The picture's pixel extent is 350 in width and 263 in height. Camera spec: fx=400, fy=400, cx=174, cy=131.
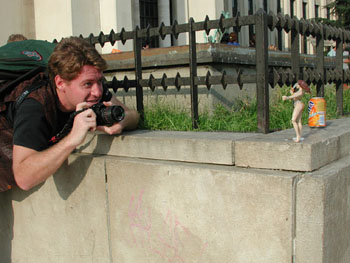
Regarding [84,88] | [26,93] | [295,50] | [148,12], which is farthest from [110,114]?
[148,12]

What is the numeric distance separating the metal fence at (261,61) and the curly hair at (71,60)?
0.55 m

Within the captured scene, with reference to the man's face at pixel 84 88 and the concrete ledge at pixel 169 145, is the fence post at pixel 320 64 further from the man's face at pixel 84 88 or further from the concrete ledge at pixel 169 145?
the man's face at pixel 84 88

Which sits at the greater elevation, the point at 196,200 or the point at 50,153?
the point at 50,153

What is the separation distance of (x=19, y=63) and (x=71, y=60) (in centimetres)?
55

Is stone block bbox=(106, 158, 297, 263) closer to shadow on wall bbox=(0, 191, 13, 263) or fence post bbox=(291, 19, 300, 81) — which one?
fence post bbox=(291, 19, 300, 81)

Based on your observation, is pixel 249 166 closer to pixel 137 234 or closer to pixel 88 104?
pixel 137 234

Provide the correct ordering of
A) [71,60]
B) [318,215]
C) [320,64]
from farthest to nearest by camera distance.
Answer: [320,64] → [71,60] → [318,215]

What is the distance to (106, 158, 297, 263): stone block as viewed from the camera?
84.0 inches

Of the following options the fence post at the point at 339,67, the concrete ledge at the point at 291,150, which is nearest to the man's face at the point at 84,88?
→ the concrete ledge at the point at 291,150

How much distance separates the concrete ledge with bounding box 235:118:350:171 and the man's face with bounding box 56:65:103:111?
1101 millimetres

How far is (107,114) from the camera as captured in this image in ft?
8.66

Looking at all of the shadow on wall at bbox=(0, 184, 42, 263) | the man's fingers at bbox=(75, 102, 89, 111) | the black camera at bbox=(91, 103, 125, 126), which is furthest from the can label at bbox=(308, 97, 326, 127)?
the shadow on wall at bbox=(0, 184, 42, 263)

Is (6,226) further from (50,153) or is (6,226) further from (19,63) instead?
(19,63)

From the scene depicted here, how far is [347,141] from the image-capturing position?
2559 mm
